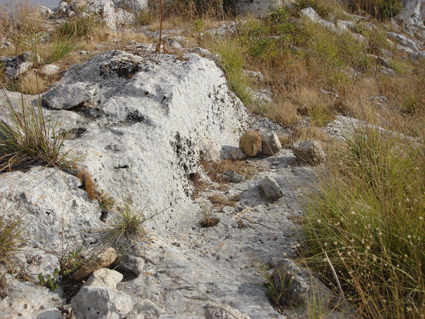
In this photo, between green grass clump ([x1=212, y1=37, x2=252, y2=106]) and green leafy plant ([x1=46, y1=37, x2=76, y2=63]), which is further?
green grass clump ([x1=212, y1=37, x2=252, y2=106])

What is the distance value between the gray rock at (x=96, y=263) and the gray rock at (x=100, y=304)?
201 mm

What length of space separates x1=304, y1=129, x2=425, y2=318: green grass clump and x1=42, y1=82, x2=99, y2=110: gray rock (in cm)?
263

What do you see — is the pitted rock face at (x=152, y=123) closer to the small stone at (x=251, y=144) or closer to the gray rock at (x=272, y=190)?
the small stone at (x=251, y=144)

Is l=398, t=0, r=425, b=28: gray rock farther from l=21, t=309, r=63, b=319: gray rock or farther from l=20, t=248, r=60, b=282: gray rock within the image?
l=21, t=309, r=63, b=319: gray rock

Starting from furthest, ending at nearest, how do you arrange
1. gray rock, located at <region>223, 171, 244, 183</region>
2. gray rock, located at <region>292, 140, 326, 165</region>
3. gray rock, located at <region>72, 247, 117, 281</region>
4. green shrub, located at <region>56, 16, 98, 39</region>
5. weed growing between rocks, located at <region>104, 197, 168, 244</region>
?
green shrub, located at <region>56, 16, 98, 39</region> < gray rock, located at <region>292, 140, 326, 165</region> < gray rock, located at <region>223, 171, 244, 183</region> < weed growing between rocks, located at <region>104, 197, 168, 244</region> < gray rock, located at <region>72, 247, 117, 281</region>

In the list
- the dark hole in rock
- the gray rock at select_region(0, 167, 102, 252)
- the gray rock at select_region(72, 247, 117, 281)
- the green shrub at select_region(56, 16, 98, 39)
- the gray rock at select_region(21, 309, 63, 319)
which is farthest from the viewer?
the green shrub at select_region(56, 16, 98, 39)

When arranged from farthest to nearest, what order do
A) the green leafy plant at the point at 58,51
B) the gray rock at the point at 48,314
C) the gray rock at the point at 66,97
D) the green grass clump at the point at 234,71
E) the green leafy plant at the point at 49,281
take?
the green grass clump at the point at 234,71 → the green leafy plant at the point at 58,51 → the gray rock at the point at 66,97 → the green leafy plant at the point at 49,281 → the gray rock at the point at 48,314

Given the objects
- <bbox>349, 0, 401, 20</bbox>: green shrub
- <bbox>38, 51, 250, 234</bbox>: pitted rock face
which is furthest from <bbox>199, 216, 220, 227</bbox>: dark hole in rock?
<bbox>349, 0, 401, 20</bbox>: green shrub

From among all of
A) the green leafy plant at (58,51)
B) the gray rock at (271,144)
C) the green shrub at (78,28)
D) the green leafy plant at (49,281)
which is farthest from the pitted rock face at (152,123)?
the green shrub at (78,28)

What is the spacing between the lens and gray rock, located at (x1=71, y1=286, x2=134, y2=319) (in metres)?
1.59

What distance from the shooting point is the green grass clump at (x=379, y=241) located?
162 cm

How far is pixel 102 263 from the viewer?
6.27 ft

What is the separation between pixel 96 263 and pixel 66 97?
2.03m

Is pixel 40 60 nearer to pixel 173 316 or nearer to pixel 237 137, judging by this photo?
pixel 237 137
